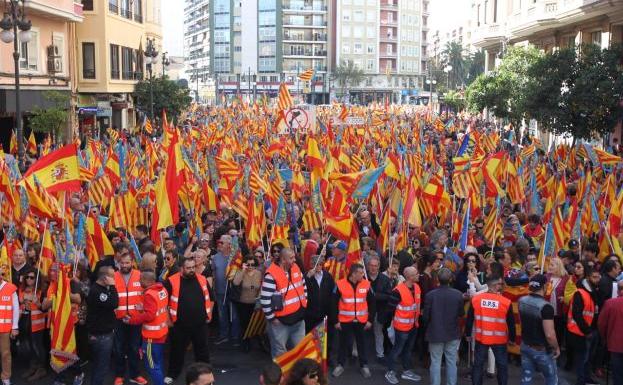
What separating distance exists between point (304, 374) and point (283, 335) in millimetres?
3755

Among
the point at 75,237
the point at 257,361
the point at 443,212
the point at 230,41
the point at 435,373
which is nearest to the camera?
the point at 435,373

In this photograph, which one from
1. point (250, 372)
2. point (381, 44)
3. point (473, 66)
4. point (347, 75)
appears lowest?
point (250, 372)

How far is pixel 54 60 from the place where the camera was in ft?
109

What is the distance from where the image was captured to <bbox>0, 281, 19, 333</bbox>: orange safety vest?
828 centimetres

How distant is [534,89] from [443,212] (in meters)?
14.8

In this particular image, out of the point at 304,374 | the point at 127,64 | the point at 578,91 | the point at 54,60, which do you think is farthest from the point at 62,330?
the point at 127,64

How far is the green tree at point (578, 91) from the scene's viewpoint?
25.7m

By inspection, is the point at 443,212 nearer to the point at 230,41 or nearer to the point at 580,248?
the point at 580,248

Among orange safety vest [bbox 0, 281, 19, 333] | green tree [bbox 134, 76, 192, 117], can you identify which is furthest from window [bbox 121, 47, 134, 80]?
orange safety vest [bbox 0, 281, 19, 333]

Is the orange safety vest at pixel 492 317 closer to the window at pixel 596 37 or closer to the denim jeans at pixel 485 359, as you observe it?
the denim jeans at pixel 485 359

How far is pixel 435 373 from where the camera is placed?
8.49 metres

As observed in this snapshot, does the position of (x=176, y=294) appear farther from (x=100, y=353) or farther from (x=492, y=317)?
(x=492, y=317)

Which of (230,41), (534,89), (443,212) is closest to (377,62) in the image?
(230,41)

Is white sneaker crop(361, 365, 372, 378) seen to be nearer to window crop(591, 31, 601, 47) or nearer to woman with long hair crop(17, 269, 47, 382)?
woman with long hair crop(17, 269, 47, 382)
